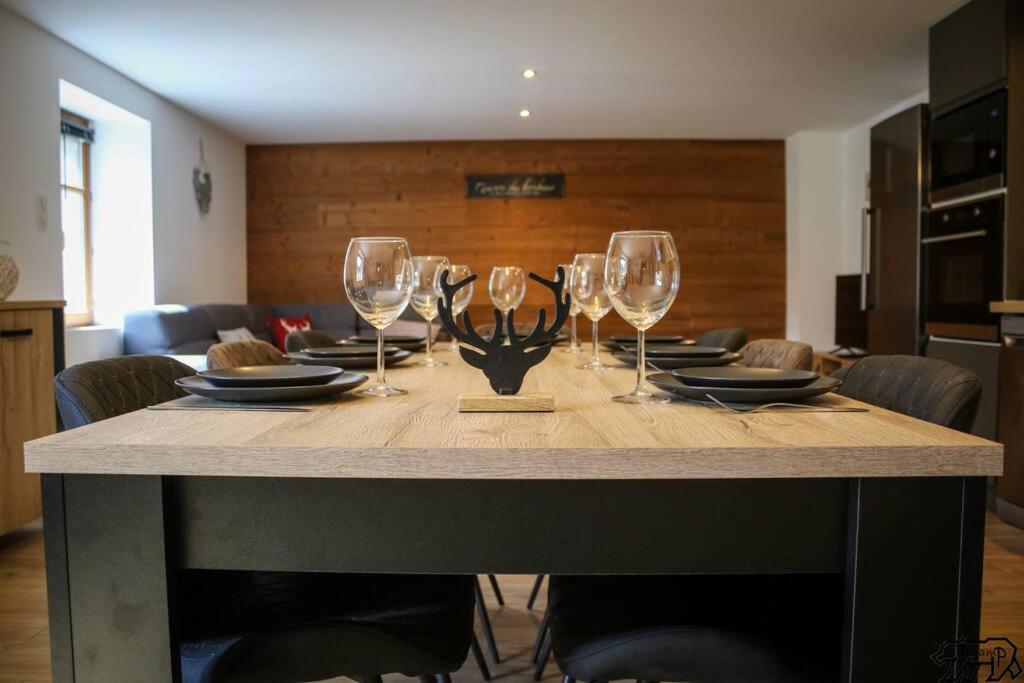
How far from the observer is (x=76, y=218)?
5.25 m

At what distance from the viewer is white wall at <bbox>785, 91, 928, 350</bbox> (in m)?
7.25

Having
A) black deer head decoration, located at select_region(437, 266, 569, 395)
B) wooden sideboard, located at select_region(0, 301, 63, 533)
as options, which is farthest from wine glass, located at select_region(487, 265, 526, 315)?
wooden sideboard, located at select_region(0, 301, 63, 533)

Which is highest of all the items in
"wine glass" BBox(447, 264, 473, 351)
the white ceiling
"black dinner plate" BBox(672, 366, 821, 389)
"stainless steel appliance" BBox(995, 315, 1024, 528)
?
the white ceiling

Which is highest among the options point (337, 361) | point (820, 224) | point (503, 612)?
point (820, 224)

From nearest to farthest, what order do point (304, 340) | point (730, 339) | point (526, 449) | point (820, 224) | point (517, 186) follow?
point (526, 449), point (304, 340), point (730, 339), point (820, 224), point (517, 186)

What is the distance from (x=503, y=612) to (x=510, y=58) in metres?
3.80

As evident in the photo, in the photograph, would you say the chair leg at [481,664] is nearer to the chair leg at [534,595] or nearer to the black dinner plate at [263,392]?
the chair leg at [534,595]

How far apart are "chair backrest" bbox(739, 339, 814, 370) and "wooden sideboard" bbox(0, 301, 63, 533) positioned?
261 cm

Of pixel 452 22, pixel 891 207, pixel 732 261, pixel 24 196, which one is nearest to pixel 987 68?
pixel 891 207

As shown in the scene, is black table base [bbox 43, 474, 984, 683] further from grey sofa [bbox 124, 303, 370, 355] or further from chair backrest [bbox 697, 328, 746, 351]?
grey sofa [bbox 124, 303, 370, 355]

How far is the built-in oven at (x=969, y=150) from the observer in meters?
3.65

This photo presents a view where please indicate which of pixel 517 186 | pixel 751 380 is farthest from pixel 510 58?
pixel 751 380

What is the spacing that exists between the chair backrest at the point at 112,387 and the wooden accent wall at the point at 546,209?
6.25 meters

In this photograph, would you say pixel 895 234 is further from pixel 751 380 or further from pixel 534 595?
pixel 751 380
